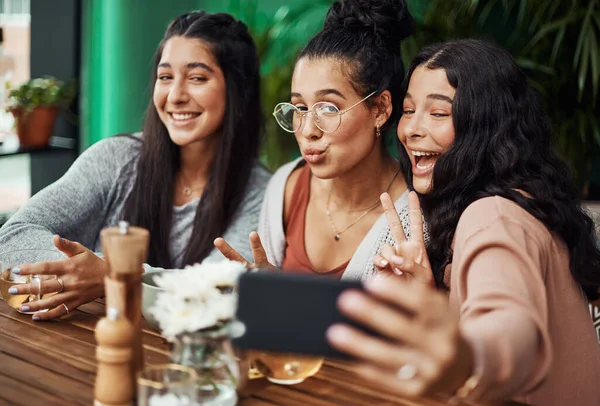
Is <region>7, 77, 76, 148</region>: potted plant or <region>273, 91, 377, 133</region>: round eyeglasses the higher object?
<region>273, 91, 377, 133</region>: round eyeglasses

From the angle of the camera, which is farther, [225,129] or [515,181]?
[225,129]

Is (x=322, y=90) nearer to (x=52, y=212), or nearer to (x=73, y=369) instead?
(x=52, y=212)

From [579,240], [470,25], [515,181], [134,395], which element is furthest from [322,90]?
[470,25]

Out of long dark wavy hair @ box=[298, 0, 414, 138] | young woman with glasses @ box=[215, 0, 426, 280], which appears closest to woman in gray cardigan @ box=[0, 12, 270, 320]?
young woman with glasses @ box=[215, 0, 426, 280]

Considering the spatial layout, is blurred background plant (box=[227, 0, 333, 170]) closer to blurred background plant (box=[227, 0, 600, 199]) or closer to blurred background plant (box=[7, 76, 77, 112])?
blurred background plant (box=[227, 0, 600, 199])

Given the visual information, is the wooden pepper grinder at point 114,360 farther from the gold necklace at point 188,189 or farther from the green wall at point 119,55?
the green wall at point 119,55

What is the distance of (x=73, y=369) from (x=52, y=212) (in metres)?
1.05

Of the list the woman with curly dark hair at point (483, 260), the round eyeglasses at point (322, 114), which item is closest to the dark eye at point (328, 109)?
the round eyeglasses at point (322, 114)

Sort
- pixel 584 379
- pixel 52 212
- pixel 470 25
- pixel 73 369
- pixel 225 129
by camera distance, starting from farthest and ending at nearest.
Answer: pixel 470 25 → pixel 225 129 → pixel 52 212 → pixel 584 379 → pixel 73 369

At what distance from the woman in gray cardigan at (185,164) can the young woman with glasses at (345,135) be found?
0.64ft

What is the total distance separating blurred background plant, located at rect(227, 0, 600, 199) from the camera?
3.20m

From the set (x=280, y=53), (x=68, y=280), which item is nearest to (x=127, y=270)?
(x=68, y=280)

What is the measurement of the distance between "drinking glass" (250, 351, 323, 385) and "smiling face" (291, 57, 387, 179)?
886mm

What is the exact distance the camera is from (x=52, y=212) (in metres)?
2.27
